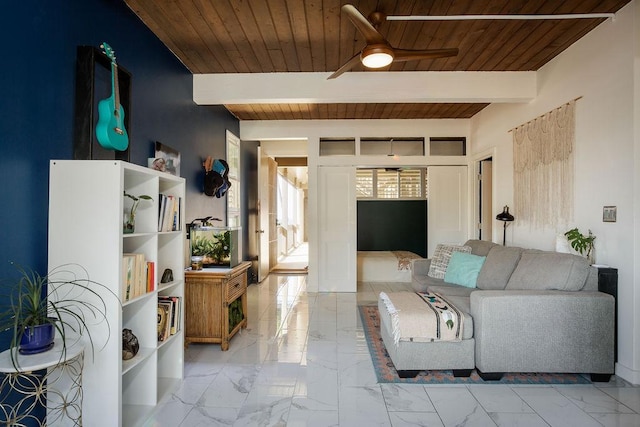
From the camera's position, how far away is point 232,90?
370 cm

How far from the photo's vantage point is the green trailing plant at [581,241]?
A: 9.04 feet

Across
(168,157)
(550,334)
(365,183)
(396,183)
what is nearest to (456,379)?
(550,334)

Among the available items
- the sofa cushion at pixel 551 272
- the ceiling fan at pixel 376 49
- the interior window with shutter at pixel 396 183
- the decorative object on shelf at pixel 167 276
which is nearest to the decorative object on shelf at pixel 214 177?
the decorative object on shelf at pixel 167 276

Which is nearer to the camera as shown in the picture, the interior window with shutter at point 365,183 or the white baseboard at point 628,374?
the white baseboard at point 628,374

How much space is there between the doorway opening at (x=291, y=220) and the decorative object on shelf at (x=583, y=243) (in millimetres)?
4894

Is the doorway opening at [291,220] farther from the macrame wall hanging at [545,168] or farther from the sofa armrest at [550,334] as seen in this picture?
the sofa armrest at [550,334]

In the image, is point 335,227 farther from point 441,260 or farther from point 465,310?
point 465,310

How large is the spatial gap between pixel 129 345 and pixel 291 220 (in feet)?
29.6

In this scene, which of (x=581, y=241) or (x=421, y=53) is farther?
(x=581, y=241)

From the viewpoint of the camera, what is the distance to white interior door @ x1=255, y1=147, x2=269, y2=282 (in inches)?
236

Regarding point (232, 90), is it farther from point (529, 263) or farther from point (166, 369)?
point (529, 263)

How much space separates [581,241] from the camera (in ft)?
9.05

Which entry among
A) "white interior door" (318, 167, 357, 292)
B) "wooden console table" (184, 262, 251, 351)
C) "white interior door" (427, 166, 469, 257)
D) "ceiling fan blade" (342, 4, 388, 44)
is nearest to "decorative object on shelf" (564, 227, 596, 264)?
"ceiling fan blade" (342, 4, 388, 44)

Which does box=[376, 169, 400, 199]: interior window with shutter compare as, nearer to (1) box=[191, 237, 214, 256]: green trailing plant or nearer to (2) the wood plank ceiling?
(2) the wood plank ceiling
